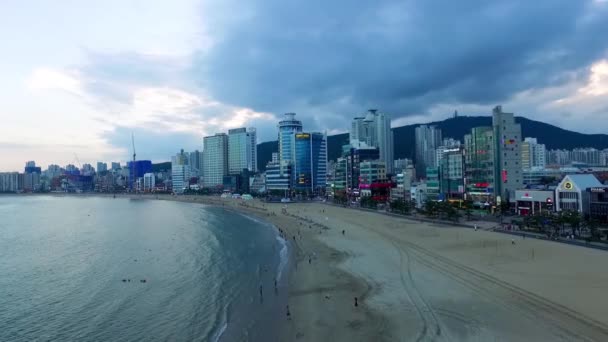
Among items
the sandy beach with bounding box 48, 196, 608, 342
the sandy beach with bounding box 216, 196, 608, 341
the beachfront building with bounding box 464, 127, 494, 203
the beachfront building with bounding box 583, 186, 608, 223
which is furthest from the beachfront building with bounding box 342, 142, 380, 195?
the sandy beach with bounding box 216, 196, 608, 341

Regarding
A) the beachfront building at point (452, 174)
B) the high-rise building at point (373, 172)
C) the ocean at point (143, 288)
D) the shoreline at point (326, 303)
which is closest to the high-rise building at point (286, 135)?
the high-rise building at point (373, 172)

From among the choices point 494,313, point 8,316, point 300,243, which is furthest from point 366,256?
point 8,316

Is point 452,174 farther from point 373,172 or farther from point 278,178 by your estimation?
point 278,178

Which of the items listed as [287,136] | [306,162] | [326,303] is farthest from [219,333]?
[287,136]

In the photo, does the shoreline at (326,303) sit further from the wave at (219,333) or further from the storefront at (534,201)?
the storefront at (534,201)

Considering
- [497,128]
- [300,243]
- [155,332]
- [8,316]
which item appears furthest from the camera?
[497,128]

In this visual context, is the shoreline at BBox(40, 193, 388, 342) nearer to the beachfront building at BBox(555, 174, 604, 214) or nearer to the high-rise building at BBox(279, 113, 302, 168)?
the beachfront building at BBox(555, 174, 604, 214)

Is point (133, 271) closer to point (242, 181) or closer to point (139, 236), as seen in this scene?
point (139, 236)
